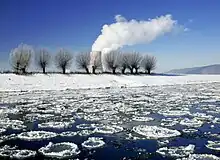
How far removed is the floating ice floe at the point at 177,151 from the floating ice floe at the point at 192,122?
3933 millimetres

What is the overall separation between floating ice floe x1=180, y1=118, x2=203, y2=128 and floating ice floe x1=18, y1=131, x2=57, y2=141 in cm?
610

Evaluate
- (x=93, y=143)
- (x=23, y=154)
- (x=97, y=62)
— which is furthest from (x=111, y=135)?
(x=97, y=62)

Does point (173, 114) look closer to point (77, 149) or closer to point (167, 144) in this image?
point (167, 144)

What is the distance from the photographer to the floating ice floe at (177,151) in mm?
8555

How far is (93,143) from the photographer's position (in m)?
10.1

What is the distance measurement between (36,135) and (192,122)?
287 inches

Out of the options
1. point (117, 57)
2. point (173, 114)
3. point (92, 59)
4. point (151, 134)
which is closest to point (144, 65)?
point (117, 57)

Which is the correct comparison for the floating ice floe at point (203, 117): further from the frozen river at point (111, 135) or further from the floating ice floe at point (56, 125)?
the floating ice floe at point (56, 125)

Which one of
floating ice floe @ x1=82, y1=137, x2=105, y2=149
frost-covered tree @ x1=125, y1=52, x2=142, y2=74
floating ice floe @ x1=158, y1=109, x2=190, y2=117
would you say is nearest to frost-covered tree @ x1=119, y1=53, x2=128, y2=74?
frost-covered tree @ x1=125, y1=52, x2=142, y2=74

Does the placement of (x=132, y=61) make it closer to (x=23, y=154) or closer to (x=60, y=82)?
(x=60, y=82)

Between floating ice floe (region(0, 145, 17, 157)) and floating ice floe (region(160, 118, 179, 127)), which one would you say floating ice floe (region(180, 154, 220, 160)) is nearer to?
floating ice floe (region(160, 118, 179, 127))

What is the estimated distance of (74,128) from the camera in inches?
510

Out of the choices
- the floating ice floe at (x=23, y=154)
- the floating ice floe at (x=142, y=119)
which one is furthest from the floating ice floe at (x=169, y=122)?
the floating ice floe at (x=23, y=154)

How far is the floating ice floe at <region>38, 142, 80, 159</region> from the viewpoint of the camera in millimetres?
8695
